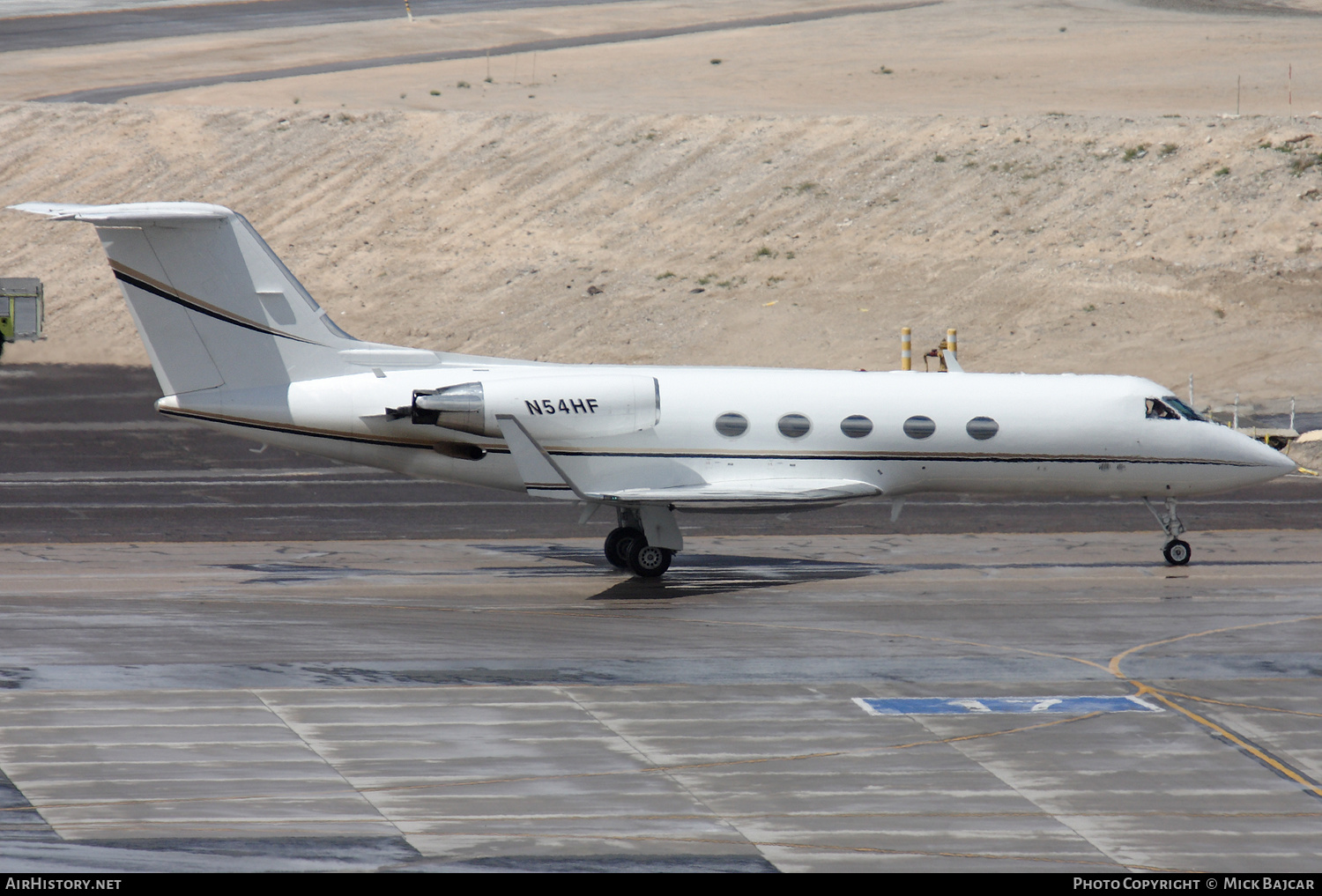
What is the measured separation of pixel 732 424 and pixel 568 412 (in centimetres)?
252

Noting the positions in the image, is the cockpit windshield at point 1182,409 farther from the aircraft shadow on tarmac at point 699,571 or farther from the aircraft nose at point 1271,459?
the aircraft shadow on tarmac at point 699,571

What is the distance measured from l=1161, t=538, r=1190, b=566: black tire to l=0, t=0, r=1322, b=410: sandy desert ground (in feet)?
71.0

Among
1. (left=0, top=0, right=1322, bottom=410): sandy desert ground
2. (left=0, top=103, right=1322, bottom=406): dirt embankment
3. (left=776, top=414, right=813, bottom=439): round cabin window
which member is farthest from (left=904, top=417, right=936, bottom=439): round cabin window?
(left=0, top=103, right=1322, bottom=406): dirt embankment

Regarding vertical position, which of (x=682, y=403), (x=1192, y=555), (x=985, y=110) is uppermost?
(x=985, y=110)

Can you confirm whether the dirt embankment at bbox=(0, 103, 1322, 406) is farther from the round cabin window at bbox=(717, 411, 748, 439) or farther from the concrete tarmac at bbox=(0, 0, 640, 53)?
the round cabin window at bbox=(717, 411, 748, 439)

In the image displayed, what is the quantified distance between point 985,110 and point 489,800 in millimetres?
54183

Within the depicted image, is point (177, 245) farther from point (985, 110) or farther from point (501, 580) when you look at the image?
point (985, 110)

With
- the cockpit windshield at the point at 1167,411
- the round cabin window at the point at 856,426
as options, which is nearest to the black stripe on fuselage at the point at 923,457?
the round cabin window at the point at 856,426

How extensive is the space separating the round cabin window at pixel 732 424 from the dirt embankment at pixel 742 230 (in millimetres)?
26913

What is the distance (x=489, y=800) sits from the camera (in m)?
13.7

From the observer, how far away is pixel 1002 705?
55.8 feet

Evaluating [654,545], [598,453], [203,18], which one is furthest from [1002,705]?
[203,18]
